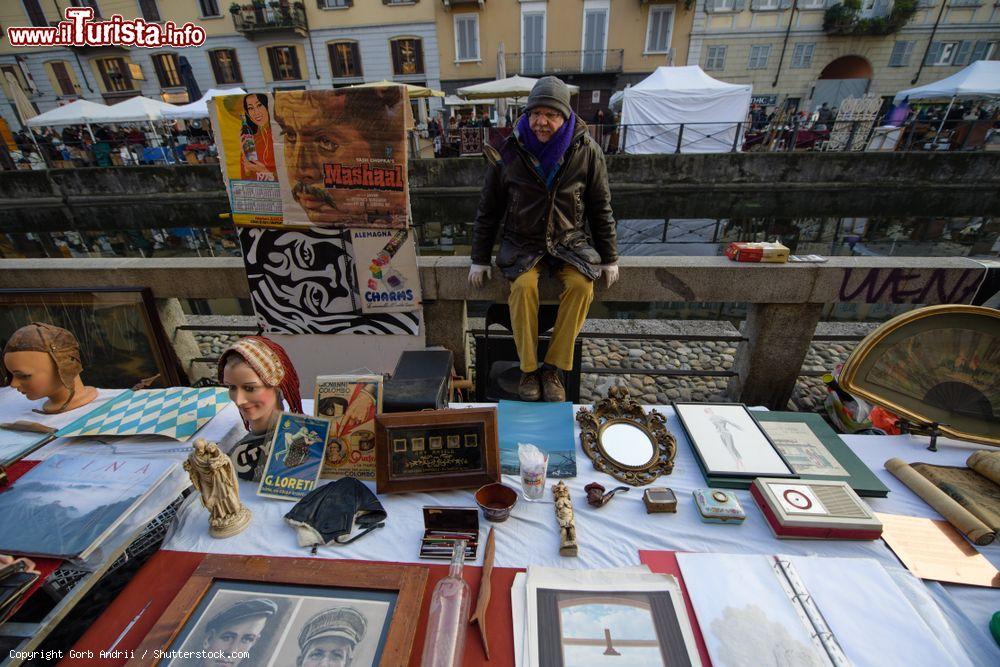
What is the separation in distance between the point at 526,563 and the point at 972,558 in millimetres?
Result: 1722

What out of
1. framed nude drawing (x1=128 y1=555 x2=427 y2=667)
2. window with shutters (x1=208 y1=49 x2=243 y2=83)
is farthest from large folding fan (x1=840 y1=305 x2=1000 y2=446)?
window with shutters (x1=208 y1=49 x2=243 y2=83)

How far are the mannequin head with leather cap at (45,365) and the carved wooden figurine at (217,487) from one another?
1552 mm

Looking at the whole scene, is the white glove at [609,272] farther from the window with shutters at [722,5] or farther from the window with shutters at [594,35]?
the window with shutters at [722,5]

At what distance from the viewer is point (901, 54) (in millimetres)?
21656

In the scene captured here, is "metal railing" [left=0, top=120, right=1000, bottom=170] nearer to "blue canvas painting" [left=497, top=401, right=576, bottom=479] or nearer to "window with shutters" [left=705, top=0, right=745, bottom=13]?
"window with shutters" [left=705, top=0, right=745, bottom=13]

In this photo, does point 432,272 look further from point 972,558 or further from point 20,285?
point 20,285

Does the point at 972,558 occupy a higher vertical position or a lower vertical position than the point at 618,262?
lower

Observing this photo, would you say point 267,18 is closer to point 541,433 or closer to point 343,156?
point 343,156

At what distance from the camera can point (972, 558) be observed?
5.16ft

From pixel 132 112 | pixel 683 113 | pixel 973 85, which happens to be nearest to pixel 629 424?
pixel 683 113

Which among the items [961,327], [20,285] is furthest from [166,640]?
[20,285]

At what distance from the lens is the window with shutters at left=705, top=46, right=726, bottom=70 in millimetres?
21719

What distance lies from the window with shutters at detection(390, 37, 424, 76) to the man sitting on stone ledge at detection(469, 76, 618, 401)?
2473 centimetres

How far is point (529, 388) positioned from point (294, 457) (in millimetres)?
1635
